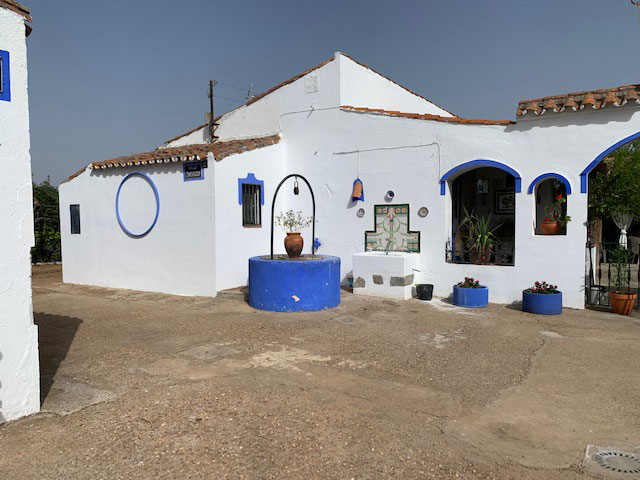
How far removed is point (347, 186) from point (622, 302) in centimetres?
609

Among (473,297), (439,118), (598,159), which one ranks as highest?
(439,118)

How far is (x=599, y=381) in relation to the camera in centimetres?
495

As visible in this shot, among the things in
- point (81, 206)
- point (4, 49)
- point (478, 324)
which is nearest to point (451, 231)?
point (478, 324)

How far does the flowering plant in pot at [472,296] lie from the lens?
9062mm

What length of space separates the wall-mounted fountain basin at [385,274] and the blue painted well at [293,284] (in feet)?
5.10

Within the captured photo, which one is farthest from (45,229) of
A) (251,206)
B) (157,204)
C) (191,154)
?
(251,206)

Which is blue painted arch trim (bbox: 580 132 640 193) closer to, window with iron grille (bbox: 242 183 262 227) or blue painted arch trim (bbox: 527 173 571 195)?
blue painted arch trim (bbox: 527 173 571 195)

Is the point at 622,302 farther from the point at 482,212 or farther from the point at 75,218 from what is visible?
the point at 75,218

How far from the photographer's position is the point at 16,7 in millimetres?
3865

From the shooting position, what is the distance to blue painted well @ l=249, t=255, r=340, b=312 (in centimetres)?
845

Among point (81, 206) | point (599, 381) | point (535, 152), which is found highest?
point (535, 152)

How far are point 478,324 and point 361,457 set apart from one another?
4.94m

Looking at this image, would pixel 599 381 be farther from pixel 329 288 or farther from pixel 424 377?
pixel 329 288

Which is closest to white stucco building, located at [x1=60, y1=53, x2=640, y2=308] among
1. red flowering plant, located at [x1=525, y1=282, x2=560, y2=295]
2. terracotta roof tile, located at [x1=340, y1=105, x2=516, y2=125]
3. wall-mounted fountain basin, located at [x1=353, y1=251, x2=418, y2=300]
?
terracotta roof tile, located at [x1=340, y1=105, x2=516, y2=125]
